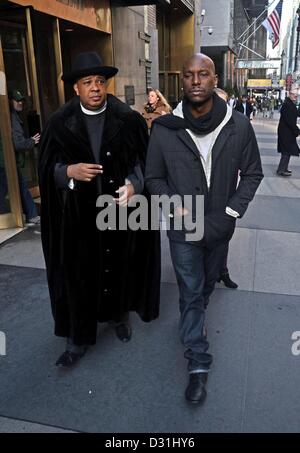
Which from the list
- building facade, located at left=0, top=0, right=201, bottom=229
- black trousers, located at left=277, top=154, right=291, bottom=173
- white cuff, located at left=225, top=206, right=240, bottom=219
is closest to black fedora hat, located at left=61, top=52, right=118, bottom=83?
white cuff, located at left=225, top=206, right=240, bottom=219

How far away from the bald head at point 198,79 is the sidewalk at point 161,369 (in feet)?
5.94

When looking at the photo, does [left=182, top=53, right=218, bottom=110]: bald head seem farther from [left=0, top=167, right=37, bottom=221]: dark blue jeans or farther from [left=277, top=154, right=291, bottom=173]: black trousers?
[left=277, top=154, right=291, bottom=173]: black trousers

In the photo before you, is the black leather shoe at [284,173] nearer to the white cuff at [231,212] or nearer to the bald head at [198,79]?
the white cuff at [231,212]

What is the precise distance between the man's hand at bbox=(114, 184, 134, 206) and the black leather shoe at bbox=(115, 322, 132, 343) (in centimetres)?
112

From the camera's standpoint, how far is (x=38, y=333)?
356 centimetres

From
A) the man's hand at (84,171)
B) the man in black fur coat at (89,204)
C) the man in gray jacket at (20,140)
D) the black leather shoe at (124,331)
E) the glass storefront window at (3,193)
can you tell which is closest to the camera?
the man's hand at (84,171)

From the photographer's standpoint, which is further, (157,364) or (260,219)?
(260,219)

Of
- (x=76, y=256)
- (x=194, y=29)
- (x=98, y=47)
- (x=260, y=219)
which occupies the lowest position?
(x=260, y=219)

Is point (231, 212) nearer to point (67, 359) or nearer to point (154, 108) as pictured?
point (67, 359)

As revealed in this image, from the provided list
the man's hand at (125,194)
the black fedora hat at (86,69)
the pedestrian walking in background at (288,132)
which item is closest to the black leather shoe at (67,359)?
the man's hand at (125,194)

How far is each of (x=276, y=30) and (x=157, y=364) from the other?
121 ft

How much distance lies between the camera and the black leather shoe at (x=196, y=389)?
2727mm

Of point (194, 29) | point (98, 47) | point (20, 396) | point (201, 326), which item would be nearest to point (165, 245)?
point (201, 326)
